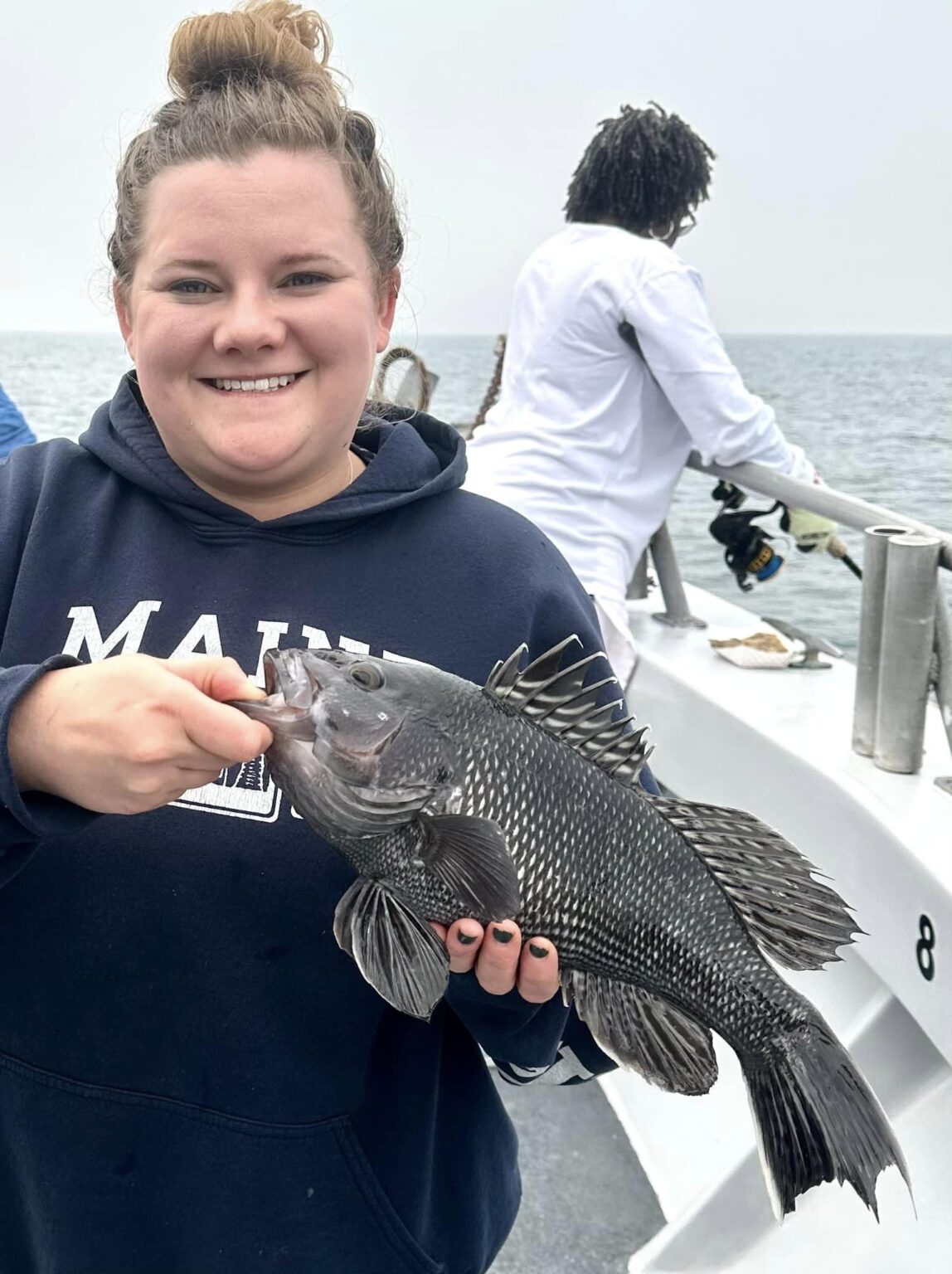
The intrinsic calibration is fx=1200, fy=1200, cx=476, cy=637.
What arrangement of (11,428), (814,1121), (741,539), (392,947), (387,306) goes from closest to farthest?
(392,947), (814,1121), (387,306), (11,428), (741,539)

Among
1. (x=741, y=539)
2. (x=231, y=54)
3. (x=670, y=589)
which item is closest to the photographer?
(x=231, y=54)

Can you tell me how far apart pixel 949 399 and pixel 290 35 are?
1022 inches

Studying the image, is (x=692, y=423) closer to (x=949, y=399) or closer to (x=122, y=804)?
(x=122, y=804)

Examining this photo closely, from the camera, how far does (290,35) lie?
5.06 ft

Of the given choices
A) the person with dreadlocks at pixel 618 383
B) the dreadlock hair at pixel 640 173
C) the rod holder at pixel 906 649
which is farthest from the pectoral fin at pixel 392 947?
the dreadlock hair at pixel 640 173

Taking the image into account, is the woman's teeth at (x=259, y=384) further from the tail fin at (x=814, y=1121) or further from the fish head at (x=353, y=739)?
the tail fin at (x=814, y=1121)

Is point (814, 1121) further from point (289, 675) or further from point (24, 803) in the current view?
point (24, 803)

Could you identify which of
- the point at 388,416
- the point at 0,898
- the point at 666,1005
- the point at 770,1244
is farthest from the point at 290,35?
the point at 770,1244

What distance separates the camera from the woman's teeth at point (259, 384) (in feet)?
4.52

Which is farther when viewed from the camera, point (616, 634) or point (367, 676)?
point (616, 634)

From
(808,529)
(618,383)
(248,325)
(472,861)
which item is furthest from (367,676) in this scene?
(808,529)

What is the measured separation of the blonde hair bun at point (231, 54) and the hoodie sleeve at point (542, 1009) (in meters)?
0.66

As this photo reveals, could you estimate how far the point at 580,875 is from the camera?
1.25 meters

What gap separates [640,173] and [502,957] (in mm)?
2841
